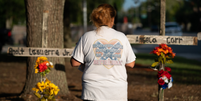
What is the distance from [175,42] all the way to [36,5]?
2.83 metres

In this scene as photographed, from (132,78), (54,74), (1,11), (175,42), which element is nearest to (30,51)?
(54,74)

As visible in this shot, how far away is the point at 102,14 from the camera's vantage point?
273 cm

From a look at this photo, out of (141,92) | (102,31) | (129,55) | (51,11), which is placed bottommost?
(141,92)

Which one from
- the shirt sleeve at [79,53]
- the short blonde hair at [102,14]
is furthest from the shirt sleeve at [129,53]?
the shirt sleeve at [79,53]

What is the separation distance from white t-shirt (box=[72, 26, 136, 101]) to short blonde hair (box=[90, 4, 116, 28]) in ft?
0.22

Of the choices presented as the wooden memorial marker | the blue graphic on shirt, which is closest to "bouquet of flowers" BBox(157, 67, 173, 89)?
the wooden memorial marker

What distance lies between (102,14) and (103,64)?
47 centimetres

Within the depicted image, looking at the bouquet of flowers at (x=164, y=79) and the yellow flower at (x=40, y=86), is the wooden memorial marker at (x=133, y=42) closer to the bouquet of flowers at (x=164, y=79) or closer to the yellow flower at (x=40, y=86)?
the bouquet of flowers at (x=164, y=79)

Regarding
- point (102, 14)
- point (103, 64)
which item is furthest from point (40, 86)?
point (102, 14)

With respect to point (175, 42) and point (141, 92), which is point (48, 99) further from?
point (141, 92)

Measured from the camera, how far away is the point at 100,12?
8.95 feet

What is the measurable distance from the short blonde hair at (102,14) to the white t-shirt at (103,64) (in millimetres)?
67

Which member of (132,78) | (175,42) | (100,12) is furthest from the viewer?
(132,78)

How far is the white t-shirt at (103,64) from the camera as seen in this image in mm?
2721
